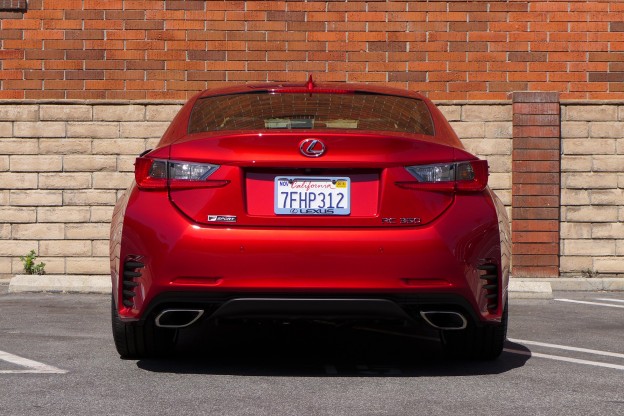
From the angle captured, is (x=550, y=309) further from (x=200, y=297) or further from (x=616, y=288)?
(x=200, y=297)

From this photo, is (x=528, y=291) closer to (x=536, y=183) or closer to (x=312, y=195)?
(x=536, y=183)

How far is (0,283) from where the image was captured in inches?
484

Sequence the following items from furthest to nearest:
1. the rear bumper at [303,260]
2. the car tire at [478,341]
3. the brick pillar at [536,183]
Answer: the brick pillar at [536,183]
the car tire at [478,341]
the rear bumper at [303,260]

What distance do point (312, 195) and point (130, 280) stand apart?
102 cm

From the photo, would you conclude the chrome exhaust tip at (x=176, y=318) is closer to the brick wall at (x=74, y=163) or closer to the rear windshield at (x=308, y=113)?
the rear windshield at (x=308, y=113)

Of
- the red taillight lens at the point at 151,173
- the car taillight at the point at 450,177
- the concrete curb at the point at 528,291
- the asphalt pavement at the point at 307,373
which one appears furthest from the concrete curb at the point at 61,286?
the car taillight at the point at 450,177

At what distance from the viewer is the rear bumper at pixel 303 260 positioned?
5.68m

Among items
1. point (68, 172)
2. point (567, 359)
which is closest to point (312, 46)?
point (68, 172)

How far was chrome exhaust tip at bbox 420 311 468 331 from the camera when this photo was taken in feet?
19.5

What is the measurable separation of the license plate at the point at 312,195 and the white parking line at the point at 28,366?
1477mm

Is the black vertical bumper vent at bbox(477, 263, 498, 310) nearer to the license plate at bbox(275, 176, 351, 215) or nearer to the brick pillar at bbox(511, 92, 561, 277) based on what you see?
the license plate at bbox(275, 176, 351, 215)

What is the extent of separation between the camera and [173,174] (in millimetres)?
5875

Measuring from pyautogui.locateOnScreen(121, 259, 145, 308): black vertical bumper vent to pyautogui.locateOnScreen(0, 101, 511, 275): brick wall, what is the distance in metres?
6.85

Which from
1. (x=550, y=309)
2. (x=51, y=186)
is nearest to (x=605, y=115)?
(x=550, y=309)
